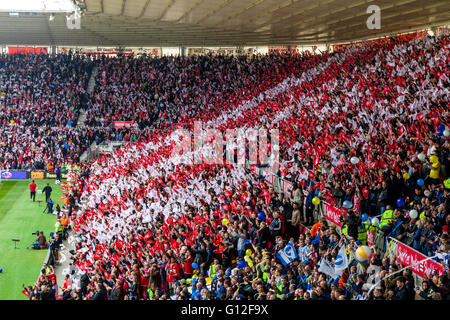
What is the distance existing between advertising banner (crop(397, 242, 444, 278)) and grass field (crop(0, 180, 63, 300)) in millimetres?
10381

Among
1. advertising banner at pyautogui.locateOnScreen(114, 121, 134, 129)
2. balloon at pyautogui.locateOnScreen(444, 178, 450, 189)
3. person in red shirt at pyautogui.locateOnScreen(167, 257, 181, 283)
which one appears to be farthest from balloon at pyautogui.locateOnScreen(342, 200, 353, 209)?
advertising banner at pyautogui.locateOnScreen(114, 121, 134, 129)

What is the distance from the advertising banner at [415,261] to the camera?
8.75m

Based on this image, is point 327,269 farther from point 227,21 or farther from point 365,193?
point 227,21

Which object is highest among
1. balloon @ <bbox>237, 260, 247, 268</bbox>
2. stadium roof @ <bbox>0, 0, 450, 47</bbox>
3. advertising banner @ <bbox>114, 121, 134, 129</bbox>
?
stadium roof @ <bbox>0, 0, 450, 47</bbox>

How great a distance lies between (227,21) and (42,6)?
33.0 ft

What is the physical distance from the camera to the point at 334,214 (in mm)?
12477

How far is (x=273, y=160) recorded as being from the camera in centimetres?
1745

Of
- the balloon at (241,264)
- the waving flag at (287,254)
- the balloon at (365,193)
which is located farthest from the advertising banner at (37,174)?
the waving flag at (287,254)

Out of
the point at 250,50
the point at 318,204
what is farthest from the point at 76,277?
the point at 250,50

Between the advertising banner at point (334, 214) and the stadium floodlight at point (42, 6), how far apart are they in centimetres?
1838

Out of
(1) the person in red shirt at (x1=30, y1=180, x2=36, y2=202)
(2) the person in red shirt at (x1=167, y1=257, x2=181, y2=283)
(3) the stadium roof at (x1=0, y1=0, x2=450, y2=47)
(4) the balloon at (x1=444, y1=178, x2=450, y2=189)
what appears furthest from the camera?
(1) the person in red shirt at (x1=30, y1=180, x2=36, y2=202)

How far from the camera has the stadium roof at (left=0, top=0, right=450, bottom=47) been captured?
998 inches

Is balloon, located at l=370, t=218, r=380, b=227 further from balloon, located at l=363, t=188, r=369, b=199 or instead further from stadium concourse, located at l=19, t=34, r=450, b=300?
balloon, located at l=363, t=188, r=369, b=199
